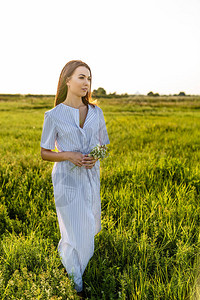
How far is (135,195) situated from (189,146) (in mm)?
4071

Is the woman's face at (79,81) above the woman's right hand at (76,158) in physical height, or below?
above

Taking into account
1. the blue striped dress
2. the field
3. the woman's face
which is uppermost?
the woman's face

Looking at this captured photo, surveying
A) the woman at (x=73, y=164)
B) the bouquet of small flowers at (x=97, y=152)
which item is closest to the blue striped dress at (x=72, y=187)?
the woman at (x=73, y=164)

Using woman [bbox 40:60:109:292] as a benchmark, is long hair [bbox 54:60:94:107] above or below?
above

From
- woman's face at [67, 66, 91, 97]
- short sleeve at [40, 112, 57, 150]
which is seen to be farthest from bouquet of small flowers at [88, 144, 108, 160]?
woman's face at [67, 66, 91, 97]

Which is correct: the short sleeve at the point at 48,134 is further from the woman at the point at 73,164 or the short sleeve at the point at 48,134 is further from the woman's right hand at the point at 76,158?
the woman's right hand at the point at 76,158

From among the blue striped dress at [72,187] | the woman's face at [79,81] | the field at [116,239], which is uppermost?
the woman's face at [79,81]

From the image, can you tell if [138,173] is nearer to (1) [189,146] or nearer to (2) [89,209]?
(2) [89,209]

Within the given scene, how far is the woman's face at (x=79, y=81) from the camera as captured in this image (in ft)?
6.64

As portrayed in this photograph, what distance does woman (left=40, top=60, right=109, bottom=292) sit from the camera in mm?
2016

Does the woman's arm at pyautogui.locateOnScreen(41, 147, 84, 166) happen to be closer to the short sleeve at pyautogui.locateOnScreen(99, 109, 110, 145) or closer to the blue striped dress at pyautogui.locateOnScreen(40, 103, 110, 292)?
the blue striped dress at pyautogui.locateOnScreen(40, 103, 110, 292)

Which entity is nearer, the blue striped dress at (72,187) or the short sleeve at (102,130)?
the blue striped dress at (72,187)

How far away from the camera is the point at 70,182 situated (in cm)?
204

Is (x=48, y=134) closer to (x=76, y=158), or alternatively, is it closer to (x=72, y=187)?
(x=76, y=158)
